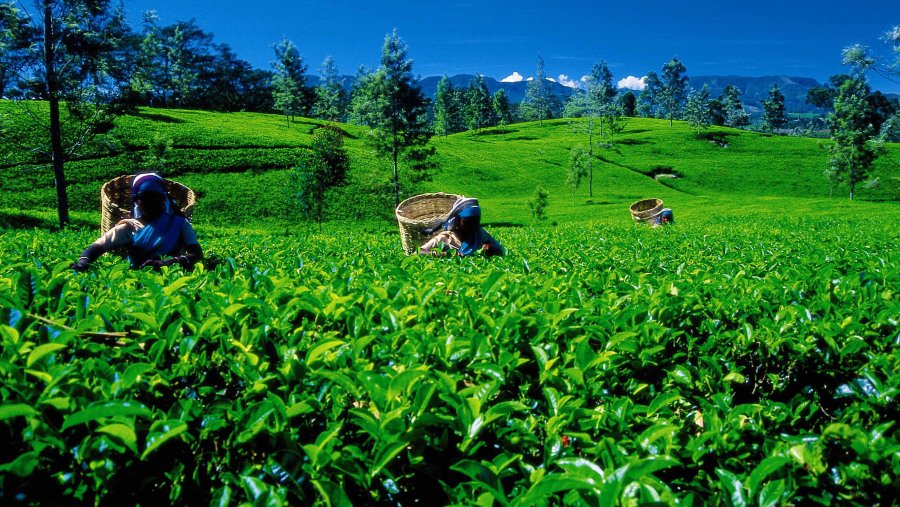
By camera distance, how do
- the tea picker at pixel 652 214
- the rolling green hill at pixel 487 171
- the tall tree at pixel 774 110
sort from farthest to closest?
the tall tree at pixel 774 110, the rolling green hill at pixel 487 171, the tea picker at pixel 652 214

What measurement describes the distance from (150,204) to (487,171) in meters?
40.1

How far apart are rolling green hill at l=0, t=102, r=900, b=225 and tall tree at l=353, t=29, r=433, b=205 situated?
144cm

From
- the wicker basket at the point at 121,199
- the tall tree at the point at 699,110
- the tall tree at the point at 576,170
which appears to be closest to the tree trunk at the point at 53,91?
the wicker basket at the point at 121,199

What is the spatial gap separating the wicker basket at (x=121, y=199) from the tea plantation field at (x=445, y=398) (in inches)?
258

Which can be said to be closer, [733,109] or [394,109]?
[394,109]

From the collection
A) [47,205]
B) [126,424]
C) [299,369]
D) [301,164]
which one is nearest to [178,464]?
[126,424]

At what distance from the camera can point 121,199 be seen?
10.3m

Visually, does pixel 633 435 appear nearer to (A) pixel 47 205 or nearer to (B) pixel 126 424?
(B) pixel 126 424

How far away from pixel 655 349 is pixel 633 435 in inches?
19.4

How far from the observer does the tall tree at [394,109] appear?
77.7ft

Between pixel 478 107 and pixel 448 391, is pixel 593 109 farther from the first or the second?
pixel 448 391

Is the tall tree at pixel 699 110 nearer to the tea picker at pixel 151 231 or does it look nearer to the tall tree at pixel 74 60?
the tall tree at pixel 74 60

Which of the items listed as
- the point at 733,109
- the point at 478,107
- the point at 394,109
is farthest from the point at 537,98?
the point at 394,109

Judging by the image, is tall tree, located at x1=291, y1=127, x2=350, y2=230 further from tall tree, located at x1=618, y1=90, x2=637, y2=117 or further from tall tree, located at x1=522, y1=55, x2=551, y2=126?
tall tree, located at x1=618, y1=90, x2=637, y2=117
